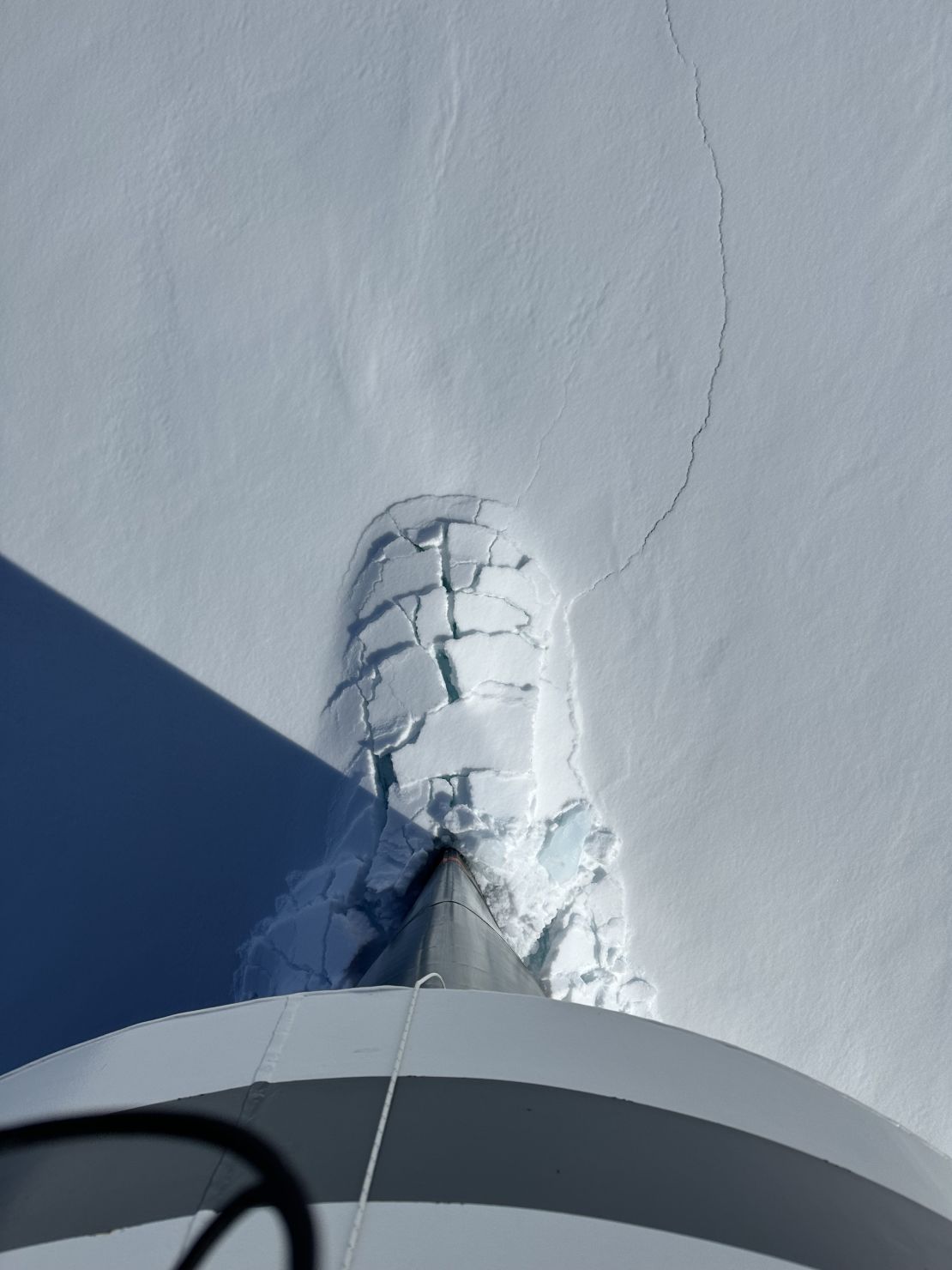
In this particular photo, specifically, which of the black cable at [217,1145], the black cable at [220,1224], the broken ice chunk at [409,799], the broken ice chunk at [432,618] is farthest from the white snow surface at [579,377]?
the black cable at [220,1224]

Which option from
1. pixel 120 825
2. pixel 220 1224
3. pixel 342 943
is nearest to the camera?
pixel 220 1224

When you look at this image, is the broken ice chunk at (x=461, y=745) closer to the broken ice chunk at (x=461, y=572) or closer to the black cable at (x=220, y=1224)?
the broken ice chunk at (x=461, y=572)

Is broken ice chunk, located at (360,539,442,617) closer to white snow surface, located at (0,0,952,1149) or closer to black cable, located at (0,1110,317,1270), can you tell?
white snow surface, located at (0,0,952,1149)

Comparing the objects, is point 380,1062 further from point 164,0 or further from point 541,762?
point 164,0

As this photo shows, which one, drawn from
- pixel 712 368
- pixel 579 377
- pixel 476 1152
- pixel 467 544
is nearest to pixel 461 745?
pixel 467 544

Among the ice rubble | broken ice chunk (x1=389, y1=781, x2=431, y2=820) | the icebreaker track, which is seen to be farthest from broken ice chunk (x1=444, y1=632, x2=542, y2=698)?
the icebreaker track

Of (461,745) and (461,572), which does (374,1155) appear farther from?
(461,572)
